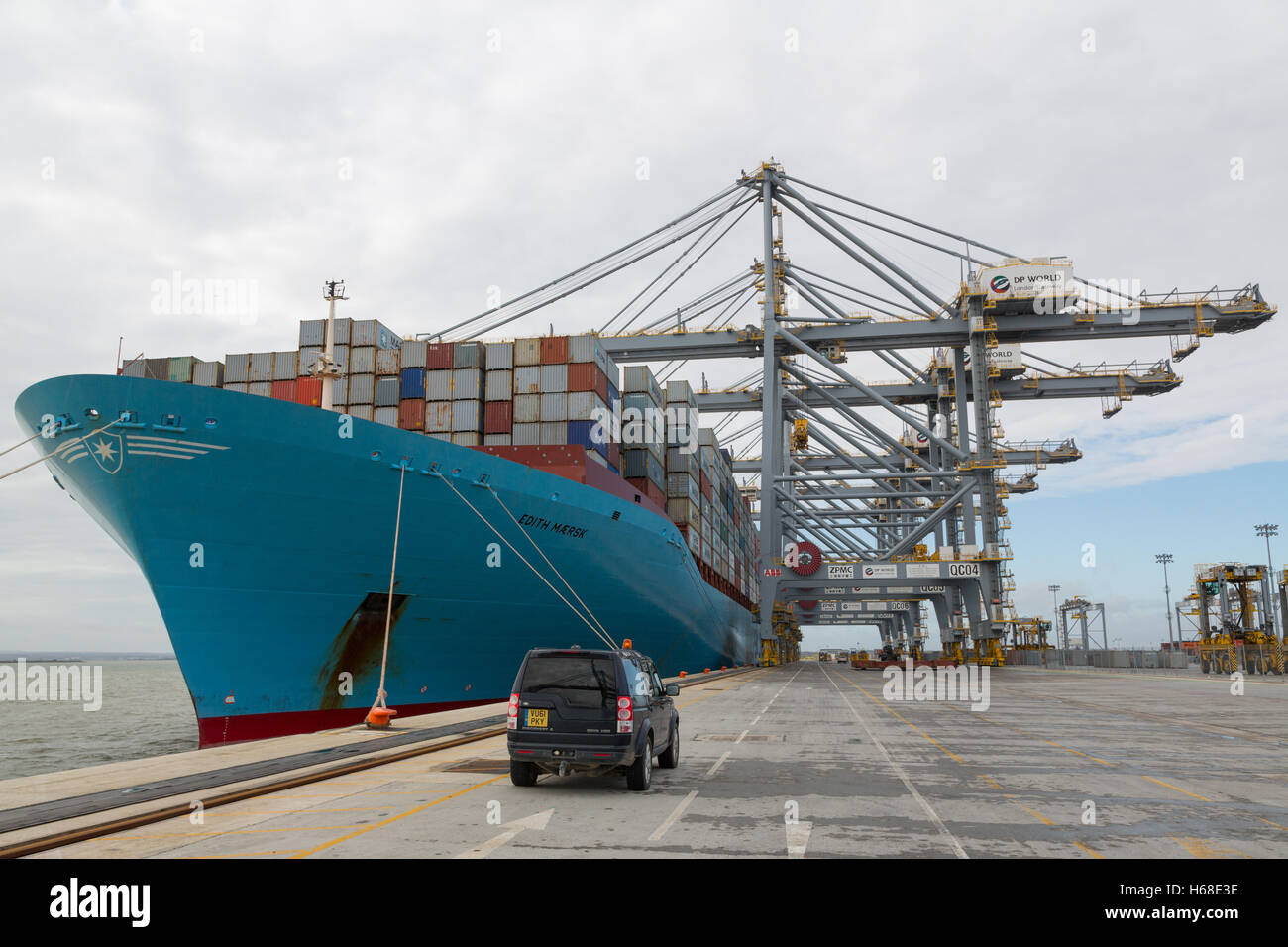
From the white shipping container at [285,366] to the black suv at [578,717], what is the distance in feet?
70.3

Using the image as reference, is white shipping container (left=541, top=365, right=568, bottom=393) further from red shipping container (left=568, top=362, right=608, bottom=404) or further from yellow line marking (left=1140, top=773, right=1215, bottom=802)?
yellow line marking (left=1140, top=773, right=1215, bottom=802)

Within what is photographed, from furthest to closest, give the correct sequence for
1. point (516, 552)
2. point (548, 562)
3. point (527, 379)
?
point (527, 379), point (548, 562), point (516, 552)

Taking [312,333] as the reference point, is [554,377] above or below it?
below

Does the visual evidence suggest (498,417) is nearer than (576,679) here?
No

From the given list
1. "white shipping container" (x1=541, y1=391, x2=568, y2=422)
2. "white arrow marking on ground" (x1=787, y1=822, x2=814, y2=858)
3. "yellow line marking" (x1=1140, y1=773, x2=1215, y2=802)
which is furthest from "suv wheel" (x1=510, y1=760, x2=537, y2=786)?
"white shipping container" (x1=541, y1=391, x2=568, y2=422)

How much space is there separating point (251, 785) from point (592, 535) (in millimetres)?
15420

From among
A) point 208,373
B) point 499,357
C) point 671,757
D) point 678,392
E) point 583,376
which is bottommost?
point 671,757

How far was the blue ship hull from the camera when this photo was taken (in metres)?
16.1

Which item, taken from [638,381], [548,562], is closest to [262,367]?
[548,562]

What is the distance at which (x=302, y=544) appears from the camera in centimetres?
1741

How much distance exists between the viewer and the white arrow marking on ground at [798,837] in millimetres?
6684

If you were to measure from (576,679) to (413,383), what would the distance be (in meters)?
20.4

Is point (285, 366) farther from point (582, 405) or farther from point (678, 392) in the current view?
point (678, 392)
